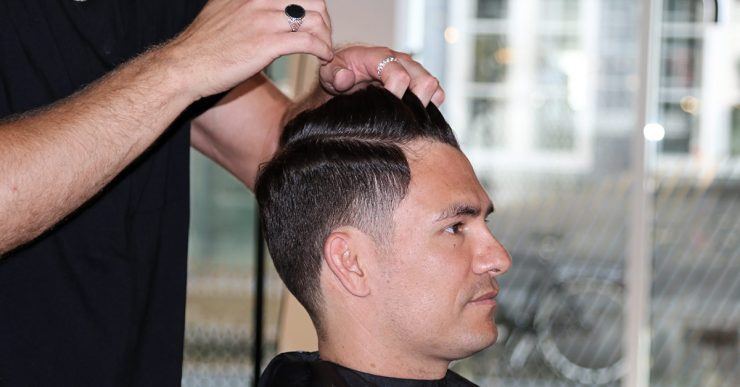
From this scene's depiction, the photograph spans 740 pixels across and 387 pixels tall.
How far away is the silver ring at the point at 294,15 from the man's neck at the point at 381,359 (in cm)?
55

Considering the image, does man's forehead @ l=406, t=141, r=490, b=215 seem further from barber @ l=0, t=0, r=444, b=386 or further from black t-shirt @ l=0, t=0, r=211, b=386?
black t-shirt @ l=0, t=0, r=211, b=386

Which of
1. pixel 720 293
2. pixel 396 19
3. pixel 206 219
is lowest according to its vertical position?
pixel 720 293

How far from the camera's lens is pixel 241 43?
1.14 meters

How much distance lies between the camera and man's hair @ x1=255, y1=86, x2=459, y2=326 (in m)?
1.50

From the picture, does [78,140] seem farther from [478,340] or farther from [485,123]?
[485,123]

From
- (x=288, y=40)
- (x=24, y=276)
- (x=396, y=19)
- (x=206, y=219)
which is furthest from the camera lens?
(x=206, y=219)

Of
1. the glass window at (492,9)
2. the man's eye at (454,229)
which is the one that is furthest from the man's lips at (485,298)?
the glass window at (492,9)

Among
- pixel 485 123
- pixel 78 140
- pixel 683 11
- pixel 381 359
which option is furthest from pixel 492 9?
pixel 78 140

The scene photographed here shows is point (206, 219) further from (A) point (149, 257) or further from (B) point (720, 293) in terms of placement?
(A) point (149, 257)

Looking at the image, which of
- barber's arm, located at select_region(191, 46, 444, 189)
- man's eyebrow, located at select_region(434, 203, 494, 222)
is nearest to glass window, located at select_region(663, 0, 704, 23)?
barber's arm, located at select_region(191, 46, 444, 189)

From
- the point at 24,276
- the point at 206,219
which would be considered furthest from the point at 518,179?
the point at 24,276

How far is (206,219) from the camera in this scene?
4.39 m

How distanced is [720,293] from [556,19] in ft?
4.79

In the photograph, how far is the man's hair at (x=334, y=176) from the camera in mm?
1503
